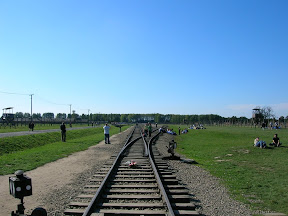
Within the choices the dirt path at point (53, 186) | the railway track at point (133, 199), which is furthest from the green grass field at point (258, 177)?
the dirt path at point (53, 186)

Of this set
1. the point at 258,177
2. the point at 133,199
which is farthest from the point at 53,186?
the point at 258,177

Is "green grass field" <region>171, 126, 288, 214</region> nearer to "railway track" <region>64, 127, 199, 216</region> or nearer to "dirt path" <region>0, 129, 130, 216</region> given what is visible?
"railway track" <region>64, 127, 199, 216</region>

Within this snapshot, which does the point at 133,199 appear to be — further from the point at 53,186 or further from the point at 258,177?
the point at 258,177

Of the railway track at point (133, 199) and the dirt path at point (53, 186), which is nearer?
the railway track at point (133, 199)

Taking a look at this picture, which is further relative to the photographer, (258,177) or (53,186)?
(258,177)

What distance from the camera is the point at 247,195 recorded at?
752 centimetres

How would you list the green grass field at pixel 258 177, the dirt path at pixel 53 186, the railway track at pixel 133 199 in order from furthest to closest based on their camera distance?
the green grass field at pixel 258 177
the dirt path at pixel 53 186
the railway track at pixel 133 199

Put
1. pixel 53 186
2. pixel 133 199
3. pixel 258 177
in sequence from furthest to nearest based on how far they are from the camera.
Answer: pixel 258 177 → pixel 53 186 → pixel 133 199

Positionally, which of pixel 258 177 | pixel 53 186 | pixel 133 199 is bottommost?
pixel 258 177

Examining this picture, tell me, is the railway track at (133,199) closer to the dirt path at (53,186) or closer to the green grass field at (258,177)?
the dirt path at (53,186)

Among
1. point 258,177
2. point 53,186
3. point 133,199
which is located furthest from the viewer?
point 258,177

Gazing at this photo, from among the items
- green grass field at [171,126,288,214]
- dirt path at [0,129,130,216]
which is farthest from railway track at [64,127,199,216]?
green grass field at [171,126,288,214]

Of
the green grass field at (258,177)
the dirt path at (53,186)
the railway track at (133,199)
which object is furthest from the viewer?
the green grass field at (258,177)

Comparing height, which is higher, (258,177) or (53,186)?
(53,186)
